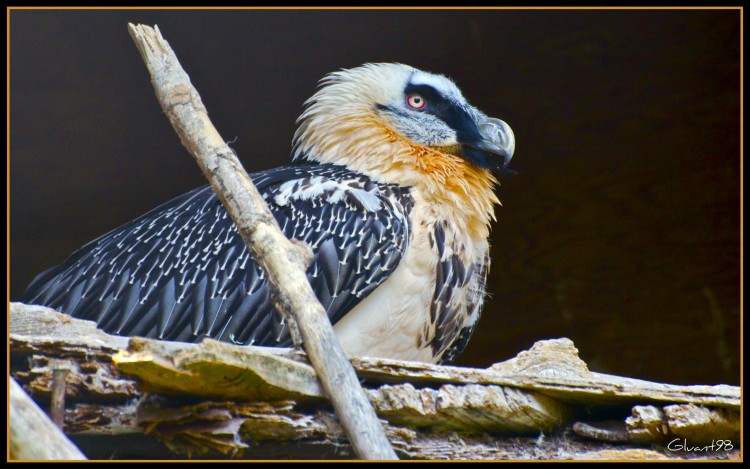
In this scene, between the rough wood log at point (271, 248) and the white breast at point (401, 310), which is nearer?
the rough wood log at point (271, 248)

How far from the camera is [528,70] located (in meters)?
3.94

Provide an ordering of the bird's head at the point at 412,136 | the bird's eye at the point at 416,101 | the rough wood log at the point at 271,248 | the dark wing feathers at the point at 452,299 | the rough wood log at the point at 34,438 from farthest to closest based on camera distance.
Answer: the bird's eye at the point at 416,101 < the bird's head at the point at 412,136 < the dark wing feathers at the point at 452,299 < the rough wood log at the point at 271,248 < the rough wood log at the point at 34,438

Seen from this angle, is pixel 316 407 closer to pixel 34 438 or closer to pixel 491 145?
pixel 34 438

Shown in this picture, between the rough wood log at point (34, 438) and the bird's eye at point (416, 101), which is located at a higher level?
the bird's eye at point (416, 101)

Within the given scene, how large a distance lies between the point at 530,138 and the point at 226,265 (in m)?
1.74

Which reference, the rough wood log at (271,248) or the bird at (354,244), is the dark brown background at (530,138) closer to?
the bird at (354,244)

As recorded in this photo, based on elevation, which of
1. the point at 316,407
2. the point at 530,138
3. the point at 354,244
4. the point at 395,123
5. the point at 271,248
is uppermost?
the point at 395,123

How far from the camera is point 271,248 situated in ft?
7.77

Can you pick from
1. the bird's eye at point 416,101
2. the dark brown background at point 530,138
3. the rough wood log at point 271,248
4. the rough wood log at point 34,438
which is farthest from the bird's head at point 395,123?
the rough wood log at point 34,438

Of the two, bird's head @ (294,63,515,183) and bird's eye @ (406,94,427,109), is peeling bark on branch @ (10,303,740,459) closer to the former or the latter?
bird's head @ (294,63,515,183)

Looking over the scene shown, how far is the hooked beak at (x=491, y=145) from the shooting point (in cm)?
341

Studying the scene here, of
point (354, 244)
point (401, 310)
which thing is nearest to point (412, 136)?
point (354, 244)

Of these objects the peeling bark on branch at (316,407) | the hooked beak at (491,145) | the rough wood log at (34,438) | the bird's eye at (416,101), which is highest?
the bird's eye at (416,101)

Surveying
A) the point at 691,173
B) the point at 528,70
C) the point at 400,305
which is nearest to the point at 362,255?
the point at 400,305
